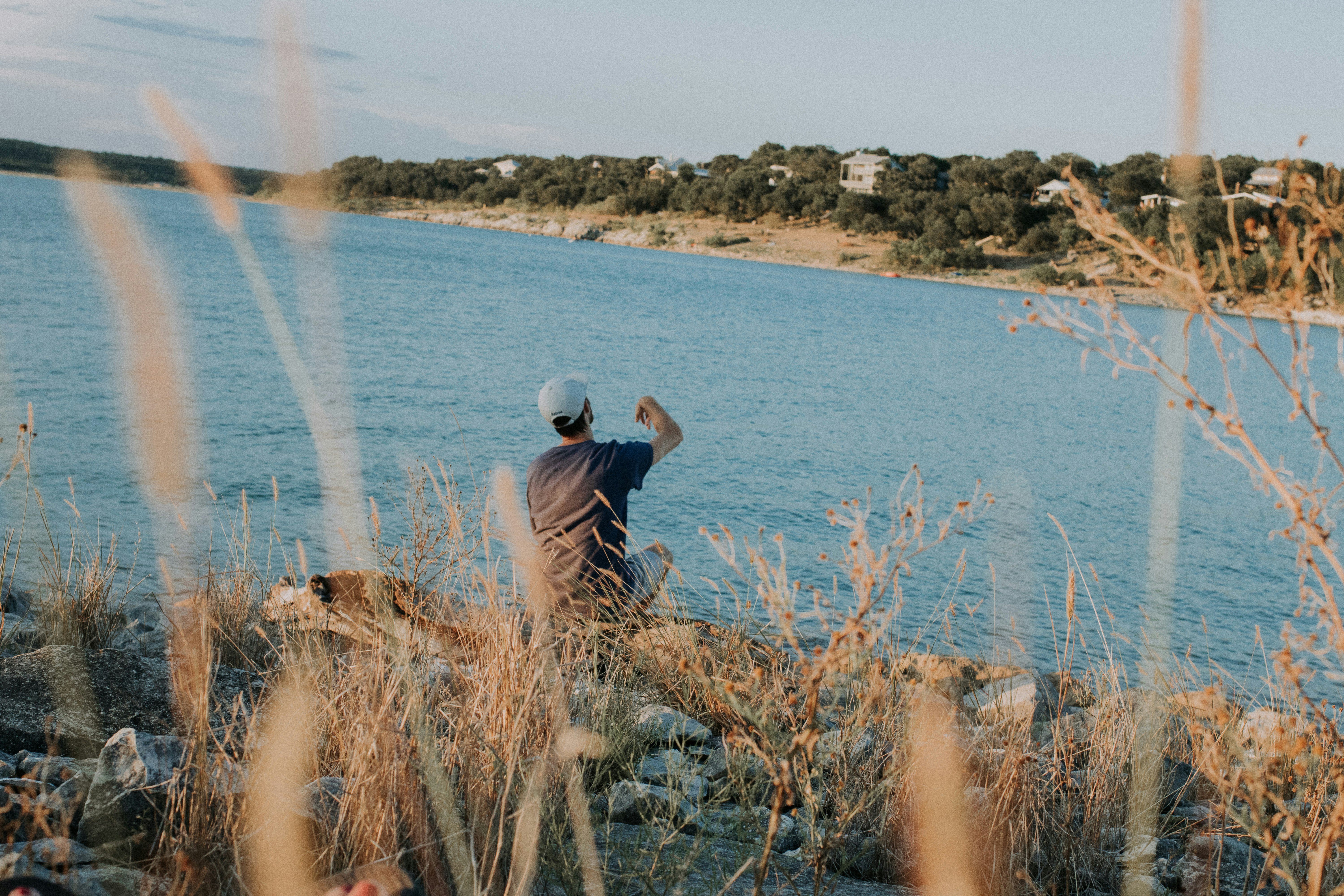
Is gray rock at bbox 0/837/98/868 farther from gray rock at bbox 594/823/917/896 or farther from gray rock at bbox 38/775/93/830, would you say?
gray rock at bbox 594/823/917/896

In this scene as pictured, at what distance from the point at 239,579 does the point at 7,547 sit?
3.19 feet

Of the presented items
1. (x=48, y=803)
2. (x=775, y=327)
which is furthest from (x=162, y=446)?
(x=775, y=327)

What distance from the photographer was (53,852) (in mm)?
2012

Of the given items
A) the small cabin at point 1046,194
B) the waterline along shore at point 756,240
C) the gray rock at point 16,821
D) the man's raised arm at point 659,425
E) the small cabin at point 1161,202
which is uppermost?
the small cabin at point 1046,194

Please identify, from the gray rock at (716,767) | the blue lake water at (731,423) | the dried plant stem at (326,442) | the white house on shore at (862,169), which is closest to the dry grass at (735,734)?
the gray rock at (716,767)

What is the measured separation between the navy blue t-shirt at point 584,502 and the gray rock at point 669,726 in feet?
3.06

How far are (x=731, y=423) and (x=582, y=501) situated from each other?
12.5m

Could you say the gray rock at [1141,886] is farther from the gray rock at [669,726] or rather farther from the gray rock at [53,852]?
the gray rock at [53,852]

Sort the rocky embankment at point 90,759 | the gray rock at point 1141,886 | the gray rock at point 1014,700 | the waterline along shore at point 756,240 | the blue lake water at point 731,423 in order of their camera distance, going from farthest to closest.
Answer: the waterline along shore at point 756,240
the blue lake water at point 731,423
the gray rock at point 1014,700
the gray rock at point 1141,886
the rocky embankment at point 90,759

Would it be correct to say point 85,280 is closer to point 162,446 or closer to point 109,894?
point 162,446

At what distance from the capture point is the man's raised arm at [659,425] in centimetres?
493

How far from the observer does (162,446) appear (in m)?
11.6

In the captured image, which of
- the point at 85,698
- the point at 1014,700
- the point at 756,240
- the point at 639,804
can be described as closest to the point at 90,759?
the point at 85,698

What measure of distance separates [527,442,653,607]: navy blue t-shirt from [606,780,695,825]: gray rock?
1.65m
